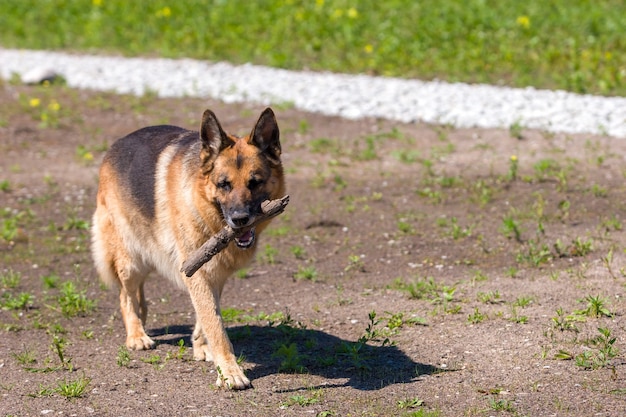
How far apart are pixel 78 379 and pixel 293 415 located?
153 cm

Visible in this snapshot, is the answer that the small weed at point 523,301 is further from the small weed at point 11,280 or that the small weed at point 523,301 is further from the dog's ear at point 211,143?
the small weed at point 11,280

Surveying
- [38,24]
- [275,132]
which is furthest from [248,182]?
[38,24]

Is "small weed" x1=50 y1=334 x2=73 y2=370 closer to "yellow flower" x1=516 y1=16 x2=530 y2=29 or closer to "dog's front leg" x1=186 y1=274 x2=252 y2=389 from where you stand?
"dog's front leg" x1=186 y1=274 x2=252 y2=389

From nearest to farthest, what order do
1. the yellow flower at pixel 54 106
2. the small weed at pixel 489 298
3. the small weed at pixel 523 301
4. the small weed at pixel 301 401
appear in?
1. the small weed at pixel 301 401
2. the small weed at pixel 523 301
3. the small weed at pixel 489 298
4. the yellow flower at pixel 54 106

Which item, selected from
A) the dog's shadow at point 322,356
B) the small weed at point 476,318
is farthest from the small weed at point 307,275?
the small weed at point 476,318

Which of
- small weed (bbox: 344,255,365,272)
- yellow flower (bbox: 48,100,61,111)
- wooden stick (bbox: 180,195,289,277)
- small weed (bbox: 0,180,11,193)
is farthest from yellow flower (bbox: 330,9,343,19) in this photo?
wooden stick (bbox: 180,195,289,277)

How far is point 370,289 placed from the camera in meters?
7.82

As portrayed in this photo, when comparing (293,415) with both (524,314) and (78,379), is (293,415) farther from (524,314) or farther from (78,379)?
(524,314)

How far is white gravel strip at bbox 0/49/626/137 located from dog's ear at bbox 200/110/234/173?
6.77 metres

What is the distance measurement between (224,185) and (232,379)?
123 centimetres

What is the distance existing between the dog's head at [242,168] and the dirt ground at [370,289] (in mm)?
1119

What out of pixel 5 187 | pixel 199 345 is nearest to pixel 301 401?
pixel 199 345

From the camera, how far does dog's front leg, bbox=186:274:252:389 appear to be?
5957mm

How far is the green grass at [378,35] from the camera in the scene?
14547 mm
